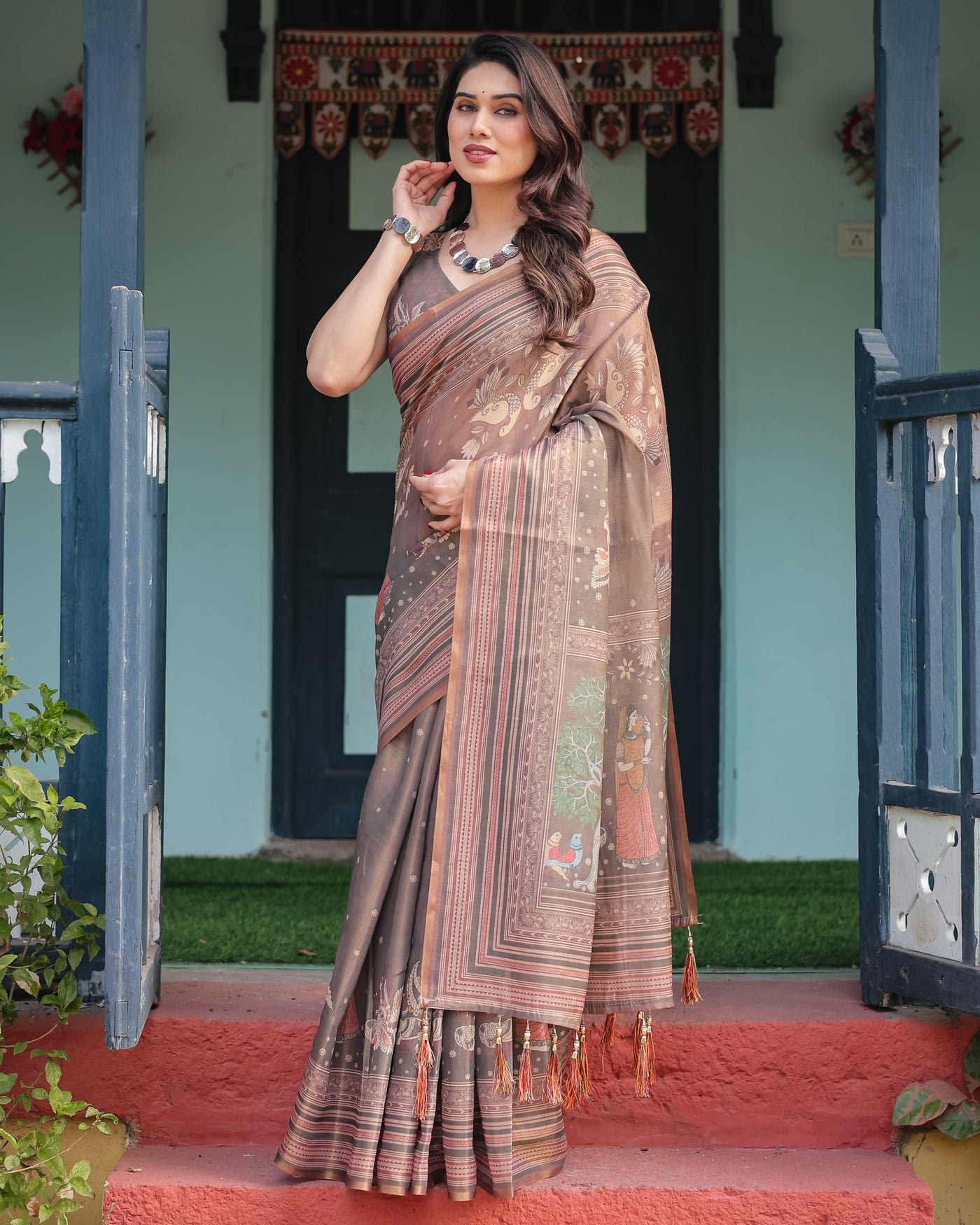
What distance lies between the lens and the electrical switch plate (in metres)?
4.67

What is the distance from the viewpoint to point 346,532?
4.74 metres

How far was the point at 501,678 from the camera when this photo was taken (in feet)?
7.46

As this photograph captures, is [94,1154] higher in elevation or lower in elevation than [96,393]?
lower

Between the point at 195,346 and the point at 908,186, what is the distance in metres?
2.61

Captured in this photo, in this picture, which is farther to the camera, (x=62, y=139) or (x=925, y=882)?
(x=62, y=139)

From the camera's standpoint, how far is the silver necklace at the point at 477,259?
238 centimetres

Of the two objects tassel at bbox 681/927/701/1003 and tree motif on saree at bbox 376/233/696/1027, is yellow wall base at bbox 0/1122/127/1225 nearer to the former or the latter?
tree motif on saree at bbox 376/233/696/1027

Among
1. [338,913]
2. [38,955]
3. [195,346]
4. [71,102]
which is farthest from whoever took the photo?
[195,346]

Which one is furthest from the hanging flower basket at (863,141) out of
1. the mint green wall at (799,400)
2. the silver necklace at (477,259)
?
the silver necklace at (477,259)

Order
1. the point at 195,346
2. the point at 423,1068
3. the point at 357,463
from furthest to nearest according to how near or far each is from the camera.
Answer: the point at 357,463 < the point at 195,346 < the point at 423,1068

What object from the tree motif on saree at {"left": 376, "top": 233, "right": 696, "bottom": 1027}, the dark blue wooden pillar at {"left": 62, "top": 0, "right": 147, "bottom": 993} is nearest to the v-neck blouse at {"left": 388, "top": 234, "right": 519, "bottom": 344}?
the tree motif on saree at {"left": 376, "top": 233, "right": 696, "bottom": 1027}

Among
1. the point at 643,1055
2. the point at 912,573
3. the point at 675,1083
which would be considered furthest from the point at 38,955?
the point at 912,573

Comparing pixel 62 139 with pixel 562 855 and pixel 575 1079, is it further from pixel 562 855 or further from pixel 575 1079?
pixel 575 1079

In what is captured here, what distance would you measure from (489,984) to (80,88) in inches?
141
